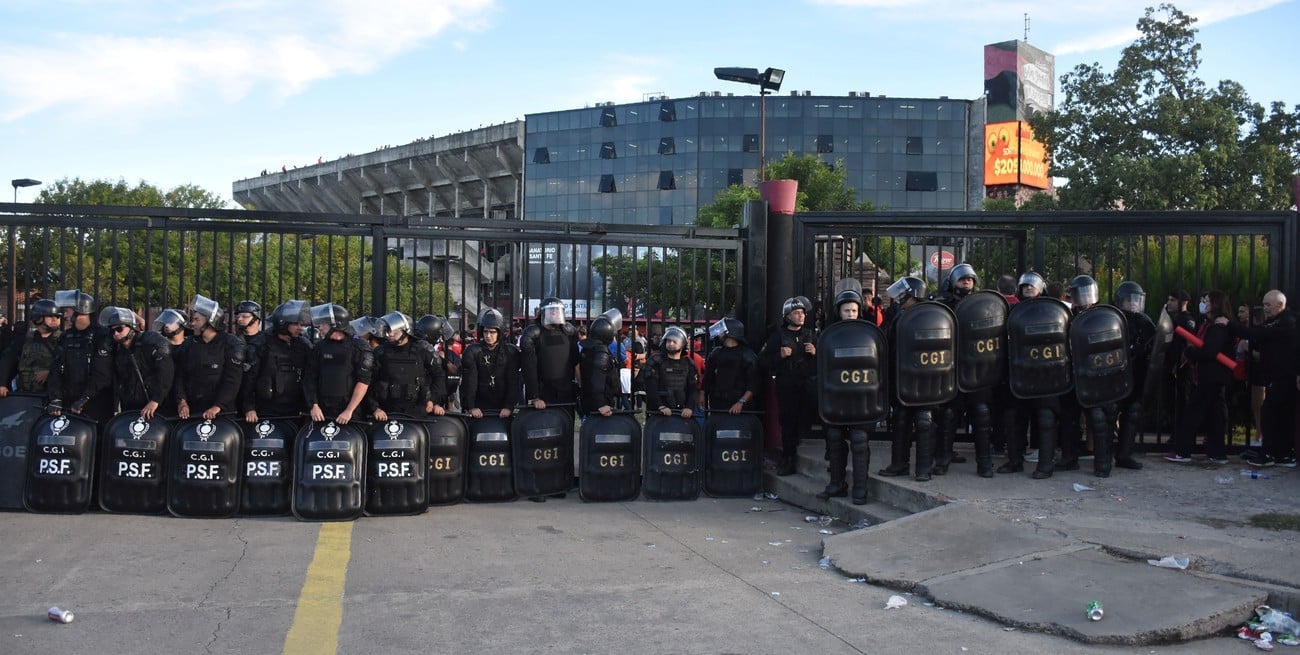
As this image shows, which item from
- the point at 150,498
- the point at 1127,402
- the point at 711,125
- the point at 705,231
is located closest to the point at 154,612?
the point at 150,498

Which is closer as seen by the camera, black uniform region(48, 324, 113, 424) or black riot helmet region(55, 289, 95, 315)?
black uniform region(48, 324, 113, 424)

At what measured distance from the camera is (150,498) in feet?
29.3

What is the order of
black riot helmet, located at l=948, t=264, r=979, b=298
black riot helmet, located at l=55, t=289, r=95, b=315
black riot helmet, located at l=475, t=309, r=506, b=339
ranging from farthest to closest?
black riot helmet, located at l=475, t=309, r=506, b=339, black riot helmet, located at l=948, t=264, r=979, b=298, black riot helmet, located at l=55, t=289, r=95, b=315

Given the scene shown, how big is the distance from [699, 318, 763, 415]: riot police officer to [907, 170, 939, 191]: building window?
61.0 m

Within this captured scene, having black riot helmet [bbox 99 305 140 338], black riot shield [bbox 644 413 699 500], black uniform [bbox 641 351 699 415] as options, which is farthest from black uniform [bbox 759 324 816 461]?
black riot helmet [bbox 99 305 140 338]

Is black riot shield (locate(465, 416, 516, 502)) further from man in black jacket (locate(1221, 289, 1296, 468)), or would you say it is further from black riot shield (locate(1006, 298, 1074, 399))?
man in black jacket (locate(1221, 289, 1296, 468))

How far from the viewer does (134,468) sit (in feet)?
29.2

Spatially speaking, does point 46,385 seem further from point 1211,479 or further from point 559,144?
point 559,144

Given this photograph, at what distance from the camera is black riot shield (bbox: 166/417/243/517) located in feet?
28.9

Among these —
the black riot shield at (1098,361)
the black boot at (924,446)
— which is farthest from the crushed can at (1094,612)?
the black riot shield at (1098,361)

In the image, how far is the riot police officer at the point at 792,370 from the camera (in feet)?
33.1

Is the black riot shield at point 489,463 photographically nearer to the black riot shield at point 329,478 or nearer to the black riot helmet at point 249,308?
the black riot shield at point 329,478

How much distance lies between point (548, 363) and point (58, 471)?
4.14m

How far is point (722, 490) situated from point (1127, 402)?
12.0ft
